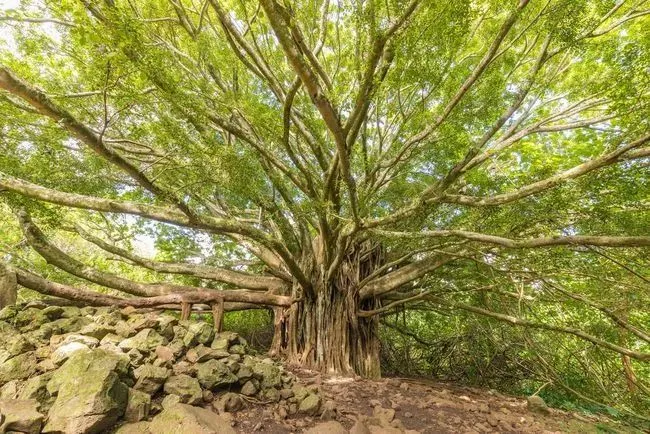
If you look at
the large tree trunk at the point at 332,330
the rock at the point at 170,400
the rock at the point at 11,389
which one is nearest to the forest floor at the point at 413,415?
the rock at the point at 170,400

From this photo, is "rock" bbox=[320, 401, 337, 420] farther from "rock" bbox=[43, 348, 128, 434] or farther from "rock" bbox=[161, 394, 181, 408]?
"rock" bbox=[43, 348, 128, 434]

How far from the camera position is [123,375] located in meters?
2.02

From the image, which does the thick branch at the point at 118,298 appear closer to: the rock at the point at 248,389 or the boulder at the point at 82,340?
the boulder at the point at 82,340

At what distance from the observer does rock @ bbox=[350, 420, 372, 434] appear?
7.17ft

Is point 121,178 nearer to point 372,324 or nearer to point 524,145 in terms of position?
point 372,324

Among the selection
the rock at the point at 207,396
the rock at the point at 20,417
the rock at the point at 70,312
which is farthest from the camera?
the rock at the point at 70,312

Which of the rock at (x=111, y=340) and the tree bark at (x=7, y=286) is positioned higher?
the tree bark at (x=7, y=286)

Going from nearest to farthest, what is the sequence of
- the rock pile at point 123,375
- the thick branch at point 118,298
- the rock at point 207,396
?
the rock pile at point 123,375, the rock at point 207,396, the thick branch at point 118,298

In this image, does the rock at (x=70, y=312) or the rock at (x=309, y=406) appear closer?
the rock at (x=309, y=406)

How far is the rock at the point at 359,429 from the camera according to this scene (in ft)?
7.17

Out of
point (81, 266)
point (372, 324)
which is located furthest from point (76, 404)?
point (372, 324)

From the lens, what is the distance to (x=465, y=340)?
18.5 ft

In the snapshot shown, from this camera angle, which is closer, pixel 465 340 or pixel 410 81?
pixel 410 81

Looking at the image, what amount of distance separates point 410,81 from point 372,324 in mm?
3545
